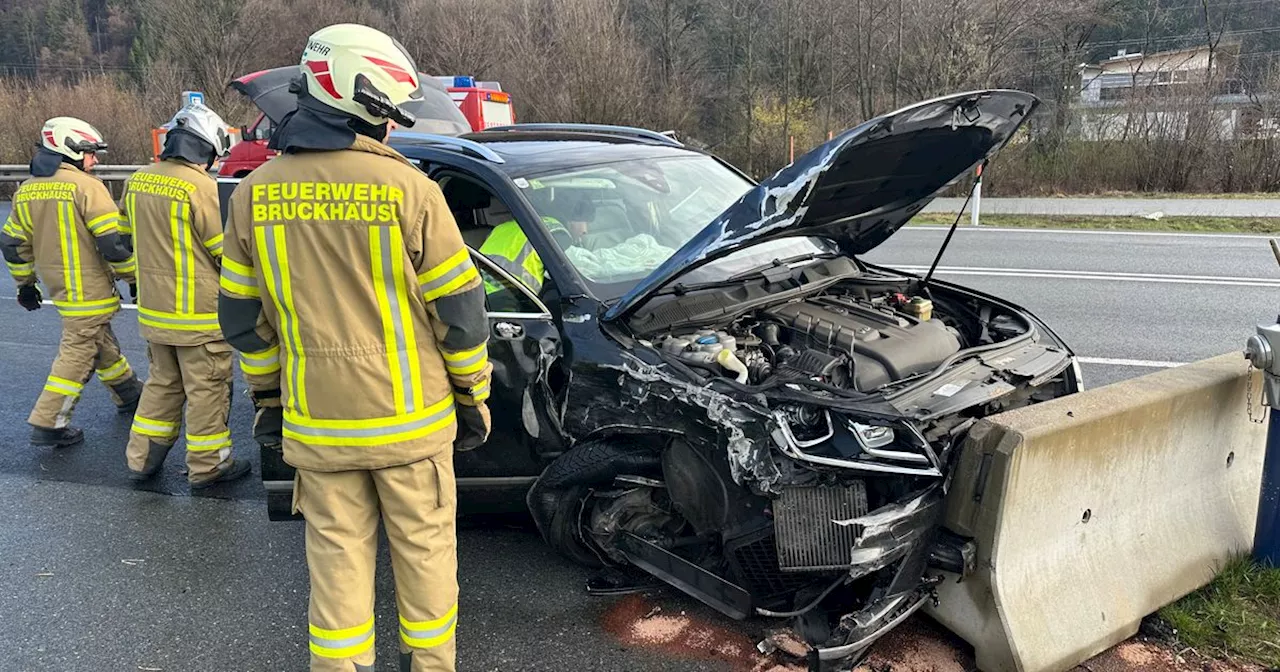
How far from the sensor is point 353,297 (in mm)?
2367

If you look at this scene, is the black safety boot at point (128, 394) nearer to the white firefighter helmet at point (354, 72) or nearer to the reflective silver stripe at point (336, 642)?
the reflective silver stripe at point (336, 642)

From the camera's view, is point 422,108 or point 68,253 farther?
point 422,108

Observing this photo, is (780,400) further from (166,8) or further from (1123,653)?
(166,8)

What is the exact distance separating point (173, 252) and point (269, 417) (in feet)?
7.42

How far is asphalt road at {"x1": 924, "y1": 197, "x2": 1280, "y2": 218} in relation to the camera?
14250 mm

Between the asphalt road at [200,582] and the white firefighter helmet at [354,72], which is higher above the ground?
the white firefighter helmet at [354,72]

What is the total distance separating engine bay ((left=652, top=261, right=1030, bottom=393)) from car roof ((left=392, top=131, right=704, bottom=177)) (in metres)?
1.00

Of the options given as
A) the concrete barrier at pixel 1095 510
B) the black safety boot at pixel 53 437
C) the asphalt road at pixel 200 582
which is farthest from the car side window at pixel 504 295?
the black safety boot at pixel 53 437

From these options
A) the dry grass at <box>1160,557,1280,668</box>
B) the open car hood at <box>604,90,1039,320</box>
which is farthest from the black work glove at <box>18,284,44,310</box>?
the dry grass at <box>1160,557,1280,668</box>

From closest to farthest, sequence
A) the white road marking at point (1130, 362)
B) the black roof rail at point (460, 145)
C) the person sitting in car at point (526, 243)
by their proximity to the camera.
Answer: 1. the person sitting in car at point (526, 243)
2. the black roof rail at point (460, 145)
3. the white road marking at point (1130, 362)

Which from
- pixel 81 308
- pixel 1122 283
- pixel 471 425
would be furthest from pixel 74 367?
pixel 1122 283

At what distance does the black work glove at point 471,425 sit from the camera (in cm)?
268

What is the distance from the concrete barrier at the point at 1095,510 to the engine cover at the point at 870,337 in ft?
1.57

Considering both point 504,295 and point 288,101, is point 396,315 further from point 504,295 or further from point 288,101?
point 288,101
